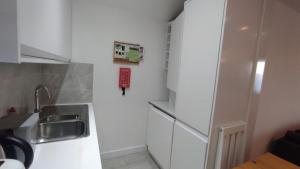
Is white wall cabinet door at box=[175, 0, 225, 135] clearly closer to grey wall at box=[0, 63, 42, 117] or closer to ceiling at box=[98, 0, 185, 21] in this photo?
ceiling at box=[98, 0, 185, 21]

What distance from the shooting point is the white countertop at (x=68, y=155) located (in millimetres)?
853

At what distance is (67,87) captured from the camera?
203 cm

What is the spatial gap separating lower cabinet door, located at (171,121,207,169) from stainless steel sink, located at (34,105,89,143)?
940mm

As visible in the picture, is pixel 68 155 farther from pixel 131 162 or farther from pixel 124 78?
pixel 131 162

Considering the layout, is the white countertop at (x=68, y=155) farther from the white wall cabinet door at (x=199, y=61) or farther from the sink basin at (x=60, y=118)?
the white wall cabinet door at (x=199, y=61)

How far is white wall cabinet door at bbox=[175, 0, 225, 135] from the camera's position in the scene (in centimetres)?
131

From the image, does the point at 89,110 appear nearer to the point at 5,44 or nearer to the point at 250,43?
the point at 5,44

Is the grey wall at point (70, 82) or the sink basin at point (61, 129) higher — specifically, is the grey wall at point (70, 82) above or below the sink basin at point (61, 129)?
above

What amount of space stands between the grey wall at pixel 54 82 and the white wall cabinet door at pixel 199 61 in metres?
1.25

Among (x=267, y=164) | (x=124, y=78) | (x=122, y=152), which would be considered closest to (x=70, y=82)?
(x=124, y=78)

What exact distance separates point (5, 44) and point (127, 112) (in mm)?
2107

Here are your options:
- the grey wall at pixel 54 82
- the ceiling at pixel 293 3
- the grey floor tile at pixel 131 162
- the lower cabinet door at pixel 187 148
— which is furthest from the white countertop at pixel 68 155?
the ceiling at pixel 293 3

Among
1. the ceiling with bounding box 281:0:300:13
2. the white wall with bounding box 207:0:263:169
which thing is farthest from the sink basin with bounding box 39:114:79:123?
the ceiling with bounding box 281:0:300:13

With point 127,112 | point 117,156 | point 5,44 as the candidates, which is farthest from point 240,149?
point 5,44
